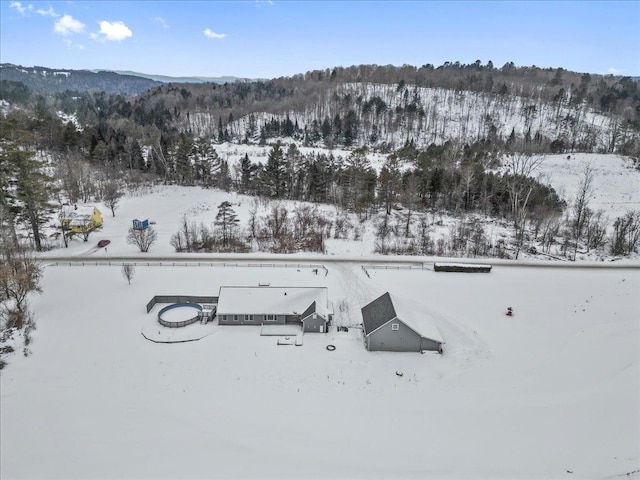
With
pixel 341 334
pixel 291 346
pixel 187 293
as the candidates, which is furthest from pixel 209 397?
pixel 187 293

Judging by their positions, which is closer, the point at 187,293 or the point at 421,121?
the point at 187,293

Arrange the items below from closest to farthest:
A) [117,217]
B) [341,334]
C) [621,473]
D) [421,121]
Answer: [621,473], [341,334], [117,217], [421,121]

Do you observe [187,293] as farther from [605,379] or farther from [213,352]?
[605,379]

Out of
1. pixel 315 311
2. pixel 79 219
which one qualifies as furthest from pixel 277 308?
pixel 79 219

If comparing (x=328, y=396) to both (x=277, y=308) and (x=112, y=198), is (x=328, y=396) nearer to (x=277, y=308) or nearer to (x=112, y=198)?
(x=277, y=308)

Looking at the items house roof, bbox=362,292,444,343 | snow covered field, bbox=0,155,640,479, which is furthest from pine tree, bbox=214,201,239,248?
house roof, bbox=362,292,444,343

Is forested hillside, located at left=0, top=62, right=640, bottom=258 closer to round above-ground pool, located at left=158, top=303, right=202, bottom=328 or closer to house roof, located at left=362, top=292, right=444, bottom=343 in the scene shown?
round above-ground pool, located at left=158, top=303, right=202, bottom=328

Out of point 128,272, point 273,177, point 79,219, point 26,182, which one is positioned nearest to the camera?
point 128,272
